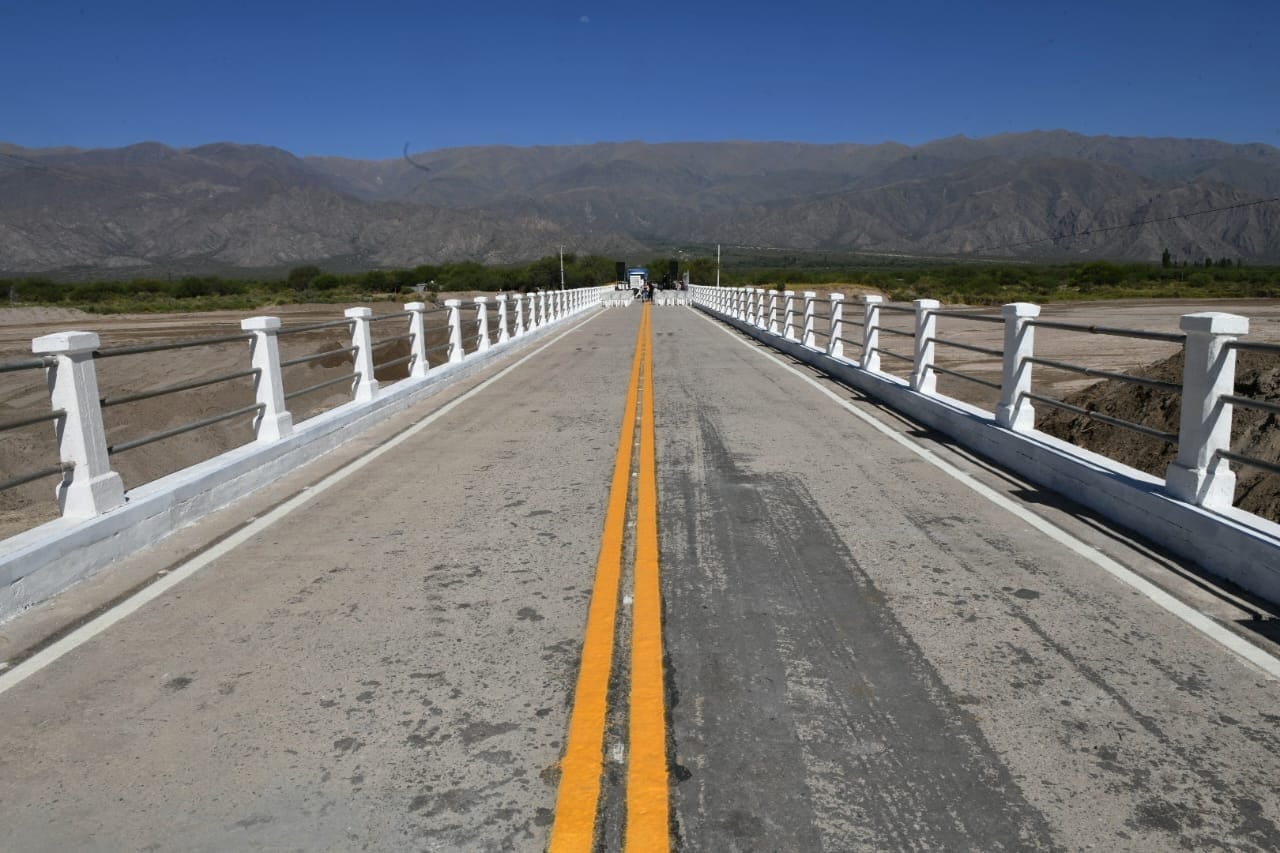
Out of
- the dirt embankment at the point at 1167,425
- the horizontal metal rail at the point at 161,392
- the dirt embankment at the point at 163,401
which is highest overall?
the horizontal metal rail at the point at 161,392

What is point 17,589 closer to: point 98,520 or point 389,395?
point 98,520

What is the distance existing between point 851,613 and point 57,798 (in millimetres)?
3671

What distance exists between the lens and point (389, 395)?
13273 mm

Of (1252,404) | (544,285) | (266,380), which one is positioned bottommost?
(544,285)

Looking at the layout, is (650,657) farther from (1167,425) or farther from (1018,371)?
(1167,425)

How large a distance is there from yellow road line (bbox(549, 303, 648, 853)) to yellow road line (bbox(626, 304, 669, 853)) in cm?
12

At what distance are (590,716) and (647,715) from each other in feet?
0.77

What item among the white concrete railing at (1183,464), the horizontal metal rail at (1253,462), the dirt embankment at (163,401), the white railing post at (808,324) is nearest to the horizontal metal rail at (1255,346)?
the white concrete railing at (1183,464)

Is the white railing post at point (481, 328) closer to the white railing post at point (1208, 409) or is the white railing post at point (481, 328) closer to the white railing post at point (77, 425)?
the white railing post at point (77, 425)

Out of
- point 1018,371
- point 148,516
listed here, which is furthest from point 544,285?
point 148,516

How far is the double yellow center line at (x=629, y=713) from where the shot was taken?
3.23 metres

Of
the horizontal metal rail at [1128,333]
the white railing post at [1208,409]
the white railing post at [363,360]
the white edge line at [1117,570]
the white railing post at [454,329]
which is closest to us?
the white edge line at [1117,570]

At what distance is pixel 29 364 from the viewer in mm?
5934

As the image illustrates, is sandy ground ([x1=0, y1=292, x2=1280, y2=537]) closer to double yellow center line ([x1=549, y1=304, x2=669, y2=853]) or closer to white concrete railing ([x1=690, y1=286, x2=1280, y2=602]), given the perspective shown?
double yellow center line ([x1=549, y1=304, x2=669, y2=853])
